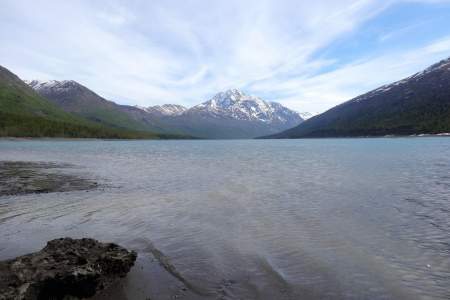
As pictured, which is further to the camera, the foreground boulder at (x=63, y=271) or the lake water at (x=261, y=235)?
the lake water at (x=261, y=235)

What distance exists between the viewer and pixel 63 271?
42.7 ft

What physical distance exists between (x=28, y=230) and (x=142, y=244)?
25.7 ft

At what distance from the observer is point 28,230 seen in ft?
75.5

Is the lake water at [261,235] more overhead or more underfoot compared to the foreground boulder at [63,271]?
more underfoot

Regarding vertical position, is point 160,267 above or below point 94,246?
below

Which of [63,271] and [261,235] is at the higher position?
[63,271]

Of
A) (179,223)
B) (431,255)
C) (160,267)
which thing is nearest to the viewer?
(160,267)

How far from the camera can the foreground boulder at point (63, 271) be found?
1223 cm

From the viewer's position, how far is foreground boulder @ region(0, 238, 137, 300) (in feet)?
40.1

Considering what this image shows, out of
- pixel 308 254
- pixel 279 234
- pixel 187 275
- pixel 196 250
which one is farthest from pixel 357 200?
pixel 187 275

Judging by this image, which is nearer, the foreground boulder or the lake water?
the foreground boulder

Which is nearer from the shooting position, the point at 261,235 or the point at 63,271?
the point at 63,271

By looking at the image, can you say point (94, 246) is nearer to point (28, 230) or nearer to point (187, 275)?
point (187, 275)

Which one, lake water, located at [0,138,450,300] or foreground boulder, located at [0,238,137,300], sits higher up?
foreground boulder, located at [0,238,137,300]
